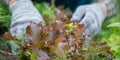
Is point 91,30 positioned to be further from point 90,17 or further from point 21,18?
point 21,18

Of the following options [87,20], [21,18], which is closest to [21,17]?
[21,18]

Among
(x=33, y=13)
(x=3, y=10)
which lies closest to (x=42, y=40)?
(x=33, y=13)

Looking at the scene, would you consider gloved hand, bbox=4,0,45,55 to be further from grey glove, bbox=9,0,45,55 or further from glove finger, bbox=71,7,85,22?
glove finger, bbox=71,7,85,22

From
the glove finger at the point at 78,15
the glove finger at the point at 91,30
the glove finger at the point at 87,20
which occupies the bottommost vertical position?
the glove finger at the point at 91,30

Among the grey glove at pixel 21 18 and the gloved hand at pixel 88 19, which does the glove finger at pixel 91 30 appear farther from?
the grey glove at pixel 21 18

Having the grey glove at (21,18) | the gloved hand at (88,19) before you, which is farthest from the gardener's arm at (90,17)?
the grey glove at (21,18)

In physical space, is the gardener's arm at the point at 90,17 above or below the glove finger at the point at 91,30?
above

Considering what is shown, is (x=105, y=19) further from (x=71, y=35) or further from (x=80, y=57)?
(x=80, y=57)

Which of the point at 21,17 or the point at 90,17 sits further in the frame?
the point at 90,17

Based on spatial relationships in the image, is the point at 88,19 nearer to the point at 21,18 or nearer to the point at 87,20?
the point at 87,20

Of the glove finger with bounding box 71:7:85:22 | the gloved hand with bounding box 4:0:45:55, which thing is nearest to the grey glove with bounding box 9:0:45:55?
the gloved hand with bounding box 4:0:45:55
